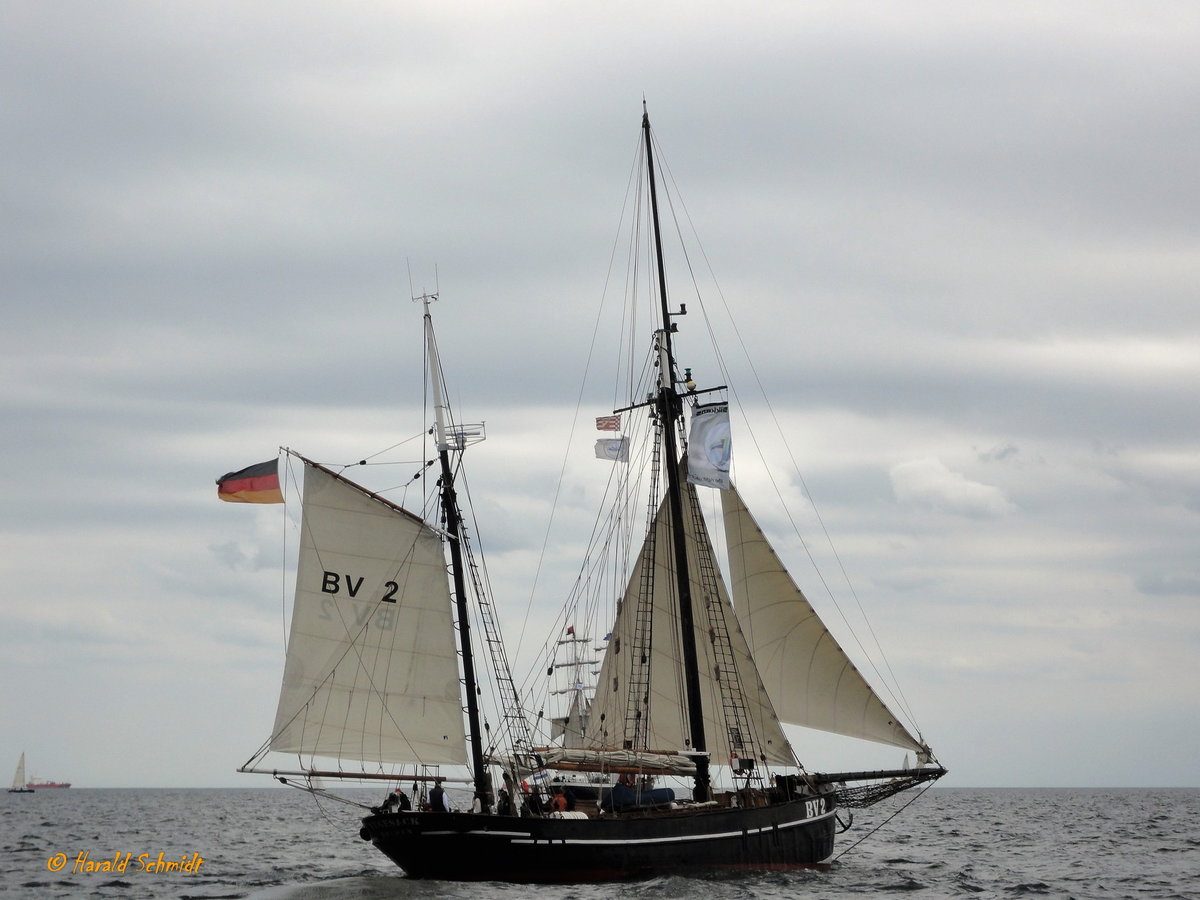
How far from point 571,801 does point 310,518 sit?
13979 millimetres

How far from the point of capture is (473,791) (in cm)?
4938

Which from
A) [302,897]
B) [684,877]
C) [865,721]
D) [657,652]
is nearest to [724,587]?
[657,652]

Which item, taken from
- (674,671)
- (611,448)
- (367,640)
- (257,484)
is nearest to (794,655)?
(674,671)

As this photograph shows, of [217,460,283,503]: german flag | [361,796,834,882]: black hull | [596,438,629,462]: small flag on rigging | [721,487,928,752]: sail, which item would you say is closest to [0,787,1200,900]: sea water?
[361,796,834,882]: black hull

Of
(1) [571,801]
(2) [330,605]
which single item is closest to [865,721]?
(1) [571,801]

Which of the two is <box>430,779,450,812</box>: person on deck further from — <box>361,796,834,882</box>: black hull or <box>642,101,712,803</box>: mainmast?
<box>642,101,712,803</box>: mainmast

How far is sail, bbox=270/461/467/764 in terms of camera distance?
4791 centimetres

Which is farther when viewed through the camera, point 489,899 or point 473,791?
point 473,791

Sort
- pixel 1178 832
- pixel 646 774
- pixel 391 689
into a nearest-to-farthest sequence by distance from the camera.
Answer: pixel 391 689 → pixel 646 774 → pixel 1178 832

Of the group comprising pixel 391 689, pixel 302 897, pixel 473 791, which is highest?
pixel 391 689

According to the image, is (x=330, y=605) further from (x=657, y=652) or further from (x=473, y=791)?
(x=657, y=652)

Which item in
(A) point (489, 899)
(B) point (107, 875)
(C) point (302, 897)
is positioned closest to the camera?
(A) point (489, 899)

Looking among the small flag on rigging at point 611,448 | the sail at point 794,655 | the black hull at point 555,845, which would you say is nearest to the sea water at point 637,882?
the black hull at point 555,845

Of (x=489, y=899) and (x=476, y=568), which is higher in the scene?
(x=476, y=568)
